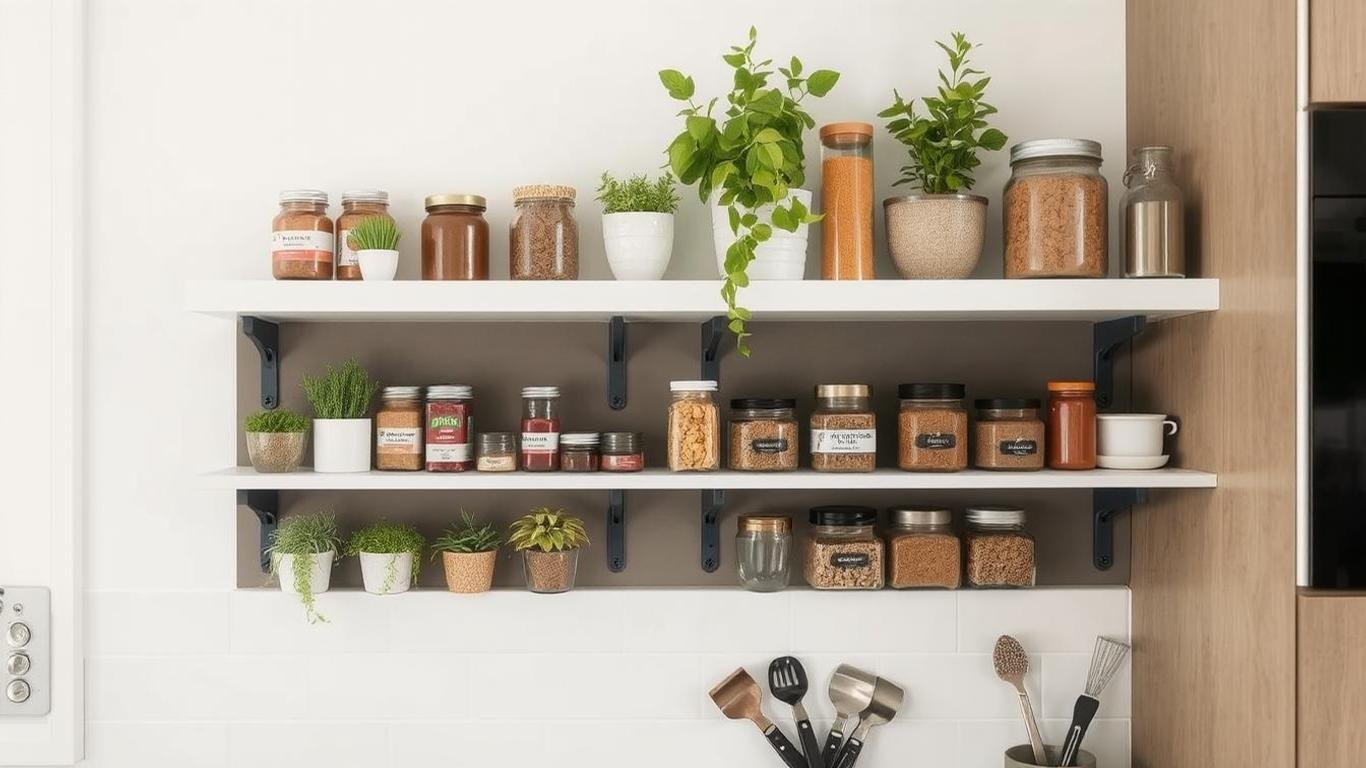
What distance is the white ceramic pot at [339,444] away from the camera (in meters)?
1.53

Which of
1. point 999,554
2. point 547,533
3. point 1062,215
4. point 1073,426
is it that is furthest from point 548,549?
point 1062,215

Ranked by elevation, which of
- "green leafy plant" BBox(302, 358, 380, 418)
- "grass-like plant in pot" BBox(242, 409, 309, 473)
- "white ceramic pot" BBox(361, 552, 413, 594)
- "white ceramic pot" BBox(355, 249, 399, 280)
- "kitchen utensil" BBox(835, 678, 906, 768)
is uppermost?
"white ceramic pot" BBox(355, 249, 399, 280)

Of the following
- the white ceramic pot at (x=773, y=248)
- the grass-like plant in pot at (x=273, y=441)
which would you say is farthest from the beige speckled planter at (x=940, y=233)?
the grass-like plant in pot at (x=273, y=441)

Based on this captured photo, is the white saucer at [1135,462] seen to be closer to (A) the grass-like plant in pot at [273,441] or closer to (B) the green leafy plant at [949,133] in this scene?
(B) the green leafy plant at [949,133]

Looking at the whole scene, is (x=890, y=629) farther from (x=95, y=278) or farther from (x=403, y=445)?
(x=95, y=278)

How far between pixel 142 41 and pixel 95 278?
394mm

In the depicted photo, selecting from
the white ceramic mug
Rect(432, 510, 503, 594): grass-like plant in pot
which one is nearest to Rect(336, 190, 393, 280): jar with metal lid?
Rect(432, 510, 503, 594): grass-like plant in pot

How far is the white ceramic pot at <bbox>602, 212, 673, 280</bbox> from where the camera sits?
1517 millimetres

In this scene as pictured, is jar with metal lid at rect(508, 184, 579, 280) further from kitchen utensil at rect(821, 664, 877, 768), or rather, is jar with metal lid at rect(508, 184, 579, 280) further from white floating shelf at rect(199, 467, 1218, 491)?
kitchen utensil at rect(821, 664, 877, 768)

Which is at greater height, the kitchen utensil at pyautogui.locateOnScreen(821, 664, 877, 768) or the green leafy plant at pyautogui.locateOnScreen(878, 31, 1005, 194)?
the green leafy plant at pyautogui.locateOnScreen(878, 31, 1005, 194)

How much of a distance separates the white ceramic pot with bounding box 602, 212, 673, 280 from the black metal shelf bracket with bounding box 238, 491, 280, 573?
660 millimetres

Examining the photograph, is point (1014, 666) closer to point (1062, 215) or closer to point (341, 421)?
point (1062, 215)

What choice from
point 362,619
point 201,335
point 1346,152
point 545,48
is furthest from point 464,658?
point 1346,152

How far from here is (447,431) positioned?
1526mm
